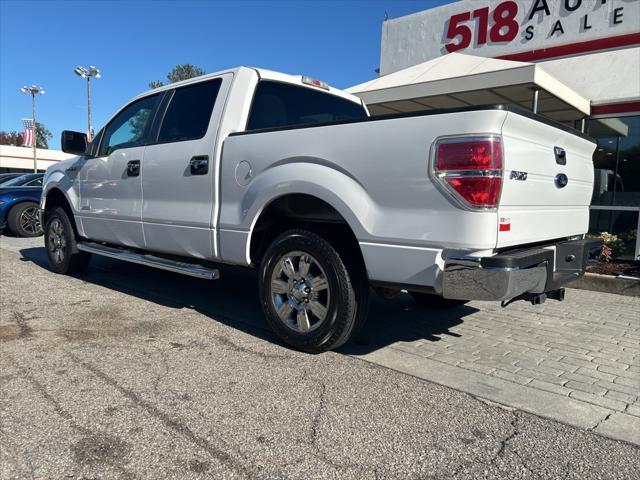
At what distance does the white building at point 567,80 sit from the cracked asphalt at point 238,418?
6.47 meters

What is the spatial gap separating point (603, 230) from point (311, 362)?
8.13 metres

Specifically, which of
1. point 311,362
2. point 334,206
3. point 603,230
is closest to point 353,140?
point 334,206

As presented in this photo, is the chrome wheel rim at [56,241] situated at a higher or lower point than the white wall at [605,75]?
lower

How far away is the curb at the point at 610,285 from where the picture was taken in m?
6.64

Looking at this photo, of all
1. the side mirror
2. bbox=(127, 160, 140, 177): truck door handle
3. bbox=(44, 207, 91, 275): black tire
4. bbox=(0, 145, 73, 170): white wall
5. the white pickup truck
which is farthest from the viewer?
bbox=(0, 145, 73, 170): white wall

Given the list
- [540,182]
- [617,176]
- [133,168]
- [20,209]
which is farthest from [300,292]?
Result: [20,209]

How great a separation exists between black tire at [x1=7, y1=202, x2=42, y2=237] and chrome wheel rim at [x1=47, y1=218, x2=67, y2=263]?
5.05m

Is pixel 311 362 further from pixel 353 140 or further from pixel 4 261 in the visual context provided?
pixel 4 261

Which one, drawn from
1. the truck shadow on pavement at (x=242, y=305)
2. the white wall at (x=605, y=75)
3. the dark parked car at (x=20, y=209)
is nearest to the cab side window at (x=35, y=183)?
the dark parked car at (x=20, y=209)

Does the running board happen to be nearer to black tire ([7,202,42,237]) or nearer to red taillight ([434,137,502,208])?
red taillight ([434,137,502,208])

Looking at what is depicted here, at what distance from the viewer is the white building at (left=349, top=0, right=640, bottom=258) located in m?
8.78

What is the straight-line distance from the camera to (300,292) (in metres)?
3.81

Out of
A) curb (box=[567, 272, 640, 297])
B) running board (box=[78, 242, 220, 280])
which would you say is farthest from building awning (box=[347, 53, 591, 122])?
running board (box=[78, 242, 220, 280])

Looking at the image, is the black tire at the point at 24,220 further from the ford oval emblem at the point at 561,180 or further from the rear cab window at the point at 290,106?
the ford oval emblem at the point at 561,180
